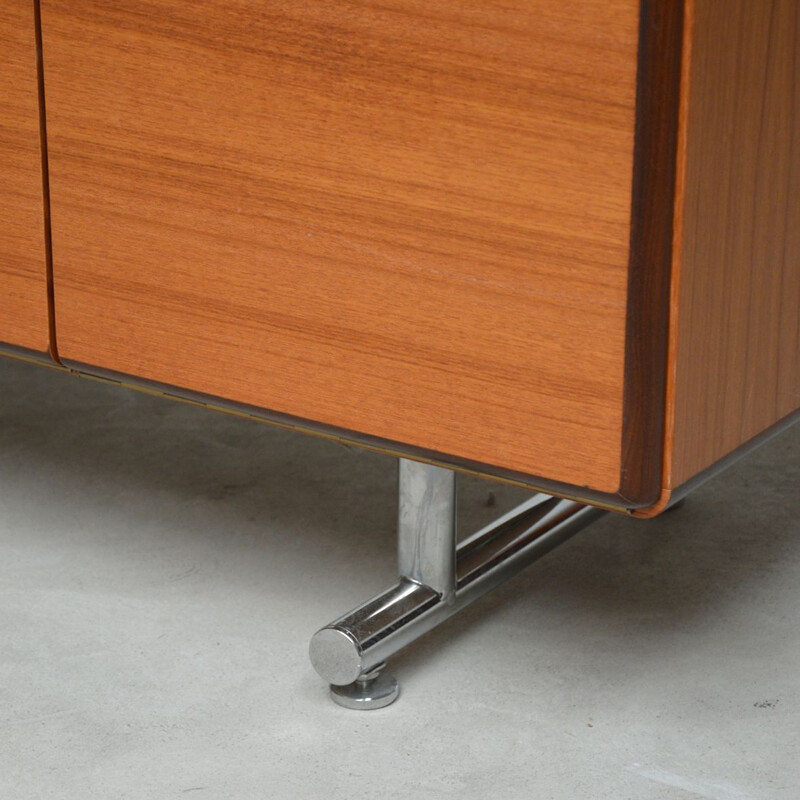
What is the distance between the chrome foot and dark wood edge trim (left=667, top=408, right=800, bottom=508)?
311 mm

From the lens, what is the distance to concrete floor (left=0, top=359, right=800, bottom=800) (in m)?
1.19

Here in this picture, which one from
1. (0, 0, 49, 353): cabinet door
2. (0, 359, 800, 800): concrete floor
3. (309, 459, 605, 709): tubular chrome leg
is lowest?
(0, 359, 800, 800): concrete floor

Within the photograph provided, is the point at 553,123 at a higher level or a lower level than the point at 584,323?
higher

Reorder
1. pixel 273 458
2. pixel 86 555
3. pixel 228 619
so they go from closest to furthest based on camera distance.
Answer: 1. pixel 228 619
2. pixel 86 555
3. pixel 273 458

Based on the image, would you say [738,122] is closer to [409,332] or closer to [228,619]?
[409,332]

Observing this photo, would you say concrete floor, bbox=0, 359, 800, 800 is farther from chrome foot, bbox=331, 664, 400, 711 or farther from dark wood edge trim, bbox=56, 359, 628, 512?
dark wood edge trim, bbox=56, 359, 628, 512

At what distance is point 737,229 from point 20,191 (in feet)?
2.05

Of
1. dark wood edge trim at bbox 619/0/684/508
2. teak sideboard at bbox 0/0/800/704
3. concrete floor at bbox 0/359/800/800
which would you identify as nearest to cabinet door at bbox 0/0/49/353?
teak sideboard at bbox 0/0/800/704

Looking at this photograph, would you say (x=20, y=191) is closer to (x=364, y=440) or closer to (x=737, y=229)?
(x=364, y=440)

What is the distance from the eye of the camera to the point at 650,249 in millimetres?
983

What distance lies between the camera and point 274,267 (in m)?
1.17

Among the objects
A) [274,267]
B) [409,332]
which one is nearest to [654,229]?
[409,332]

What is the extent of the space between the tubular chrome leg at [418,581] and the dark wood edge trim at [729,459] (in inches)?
10.1

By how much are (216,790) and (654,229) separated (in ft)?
1.81
